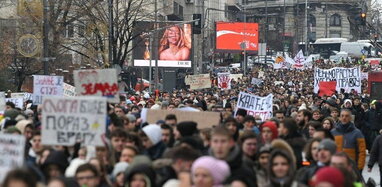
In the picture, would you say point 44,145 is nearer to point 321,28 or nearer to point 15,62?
point 15,62

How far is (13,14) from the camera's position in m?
53.2

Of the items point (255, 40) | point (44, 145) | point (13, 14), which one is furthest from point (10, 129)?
point (255, 40)

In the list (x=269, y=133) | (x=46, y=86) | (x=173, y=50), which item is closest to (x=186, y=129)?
(x=269, y=133)

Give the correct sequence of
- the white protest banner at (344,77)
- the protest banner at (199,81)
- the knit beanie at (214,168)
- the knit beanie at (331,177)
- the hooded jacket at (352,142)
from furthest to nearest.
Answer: the protest banner at (199,81) → the white protest banner at (344,77) → the hooded jacket at (352,142) → the knit beanie at (214,168) → the knit beanie at (331,177)

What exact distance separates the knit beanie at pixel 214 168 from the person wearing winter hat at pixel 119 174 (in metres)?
1.26

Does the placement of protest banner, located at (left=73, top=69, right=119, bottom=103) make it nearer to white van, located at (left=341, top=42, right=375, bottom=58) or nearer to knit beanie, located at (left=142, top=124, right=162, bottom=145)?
knit beanie, located at (left=142, top=124, right=162, bottom=145)

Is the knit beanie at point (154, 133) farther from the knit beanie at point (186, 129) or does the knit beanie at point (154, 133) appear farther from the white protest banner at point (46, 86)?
the white protest banner at point (46, 86)

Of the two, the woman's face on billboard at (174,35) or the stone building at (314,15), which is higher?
the stone building at (314,15)

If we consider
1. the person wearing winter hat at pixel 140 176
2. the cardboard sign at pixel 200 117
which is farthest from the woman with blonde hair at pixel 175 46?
the person wearing winter hat at pixel 140 176

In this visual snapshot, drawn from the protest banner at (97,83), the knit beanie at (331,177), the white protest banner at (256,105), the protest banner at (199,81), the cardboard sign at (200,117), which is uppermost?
the protest banner at (97,83)

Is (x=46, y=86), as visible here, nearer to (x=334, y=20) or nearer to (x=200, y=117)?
(x=200, y=117)

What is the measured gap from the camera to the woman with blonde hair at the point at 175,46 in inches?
2156

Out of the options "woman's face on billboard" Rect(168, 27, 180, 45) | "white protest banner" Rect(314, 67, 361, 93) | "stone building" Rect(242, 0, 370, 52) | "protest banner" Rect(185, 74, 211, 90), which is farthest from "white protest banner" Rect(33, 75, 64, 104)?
"stone building" Rect(242, 0, 370, 52)

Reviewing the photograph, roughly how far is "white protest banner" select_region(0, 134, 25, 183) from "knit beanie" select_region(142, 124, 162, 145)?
253 centimetres
